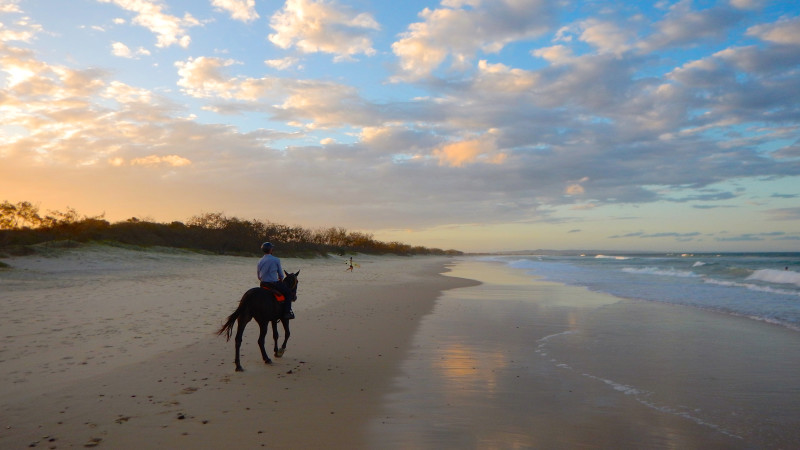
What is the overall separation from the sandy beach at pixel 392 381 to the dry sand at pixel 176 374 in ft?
0.11

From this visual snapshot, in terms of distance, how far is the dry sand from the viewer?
5.23 m

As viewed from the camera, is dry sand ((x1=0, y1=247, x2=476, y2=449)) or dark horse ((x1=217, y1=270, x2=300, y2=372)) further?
dark horse ((x1=217, y1=270, x2=300, y2=372))

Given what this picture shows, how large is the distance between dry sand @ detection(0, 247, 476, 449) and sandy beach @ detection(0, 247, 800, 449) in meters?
0.03

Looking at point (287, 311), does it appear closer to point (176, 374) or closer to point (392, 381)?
point (176, 374)

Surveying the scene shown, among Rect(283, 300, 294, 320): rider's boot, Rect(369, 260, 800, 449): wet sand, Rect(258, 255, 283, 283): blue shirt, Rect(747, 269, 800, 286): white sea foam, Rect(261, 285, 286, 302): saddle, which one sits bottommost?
Rect(369, 260, 800, 449): wet sand

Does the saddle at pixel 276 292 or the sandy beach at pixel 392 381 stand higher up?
the saddle at pixel 276 292

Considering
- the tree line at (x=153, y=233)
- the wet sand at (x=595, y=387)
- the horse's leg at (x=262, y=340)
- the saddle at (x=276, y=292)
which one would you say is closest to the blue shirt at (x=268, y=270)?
the saddle at (x=276, y=292)

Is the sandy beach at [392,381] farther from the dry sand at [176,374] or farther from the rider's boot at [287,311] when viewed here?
the rider's boot at [287,311]

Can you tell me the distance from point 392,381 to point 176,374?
11.0 ft

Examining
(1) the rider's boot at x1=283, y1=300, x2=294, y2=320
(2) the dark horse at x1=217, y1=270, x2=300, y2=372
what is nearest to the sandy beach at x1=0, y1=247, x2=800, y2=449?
(2) the dark horse at x1=217, y1=270, x2=300, y2=372

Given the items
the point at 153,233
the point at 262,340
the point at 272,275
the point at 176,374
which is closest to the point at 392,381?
the point at 262,340

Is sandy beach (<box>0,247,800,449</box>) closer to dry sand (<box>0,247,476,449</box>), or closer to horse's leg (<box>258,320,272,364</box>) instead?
dry sand (<box>0,247,476,449</box>)

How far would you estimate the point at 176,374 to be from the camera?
7418mm

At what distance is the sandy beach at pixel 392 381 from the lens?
17.3 ft
